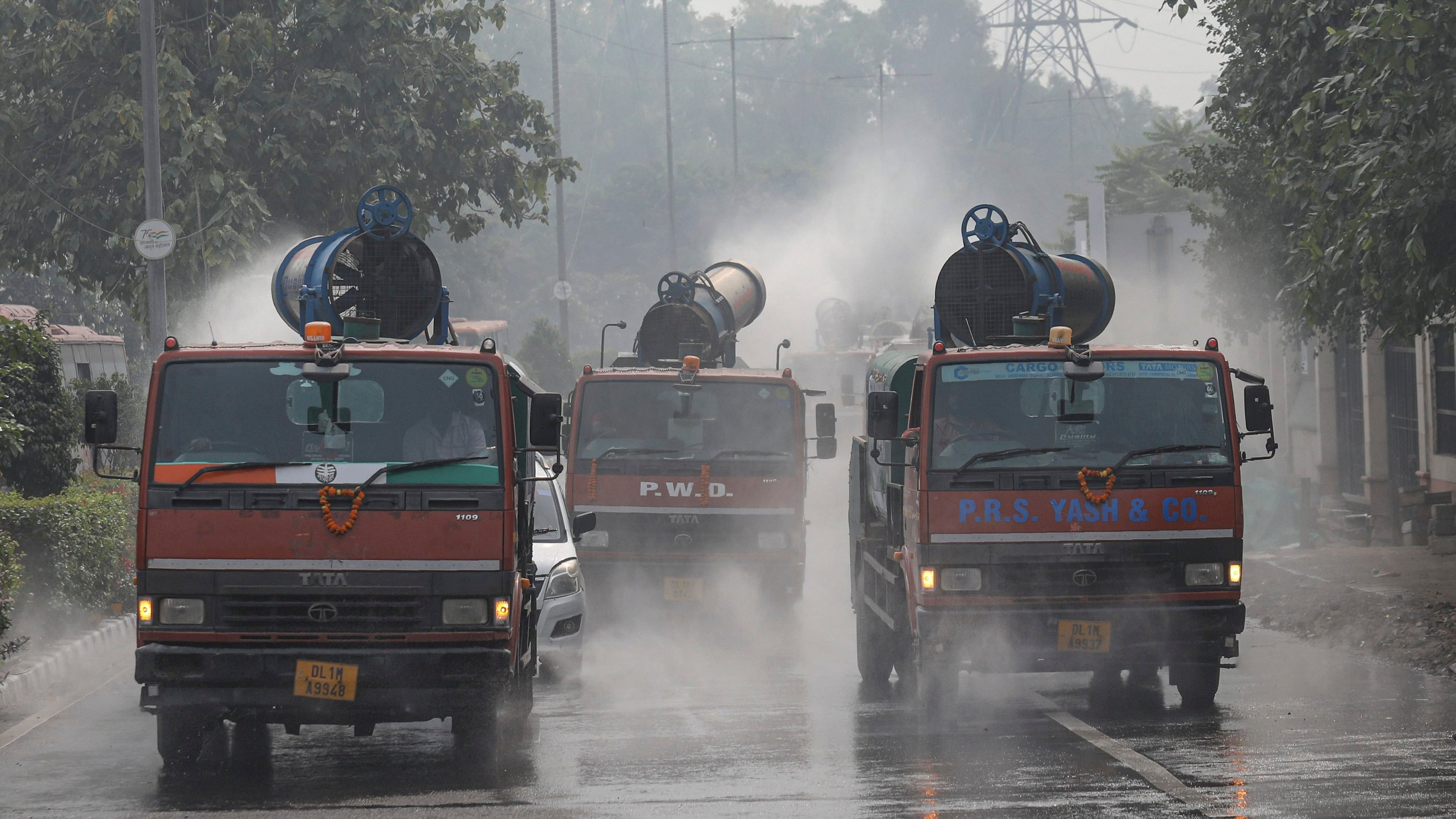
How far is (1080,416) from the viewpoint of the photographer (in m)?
9.80

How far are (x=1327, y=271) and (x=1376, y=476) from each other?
13.1 meters

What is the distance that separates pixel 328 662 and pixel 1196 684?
5092 mm

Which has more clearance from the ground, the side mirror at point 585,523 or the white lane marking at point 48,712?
the side mirror at point 585,523

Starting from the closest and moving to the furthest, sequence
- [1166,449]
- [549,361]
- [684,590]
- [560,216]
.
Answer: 1. [1166,449]
2. [684,590]
3. [560,216]
4. [549,361]

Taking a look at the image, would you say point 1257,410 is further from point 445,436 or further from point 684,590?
point 684,590

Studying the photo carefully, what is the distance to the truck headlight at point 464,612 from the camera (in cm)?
821

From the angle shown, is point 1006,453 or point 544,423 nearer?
point 544,423

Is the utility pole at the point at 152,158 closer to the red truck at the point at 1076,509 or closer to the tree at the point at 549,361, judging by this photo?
the red truck at the point at 1076,509

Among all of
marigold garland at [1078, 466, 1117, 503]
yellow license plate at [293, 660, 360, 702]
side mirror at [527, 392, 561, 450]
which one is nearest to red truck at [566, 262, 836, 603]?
marigold garland at [1078, 466, 1117, 503]

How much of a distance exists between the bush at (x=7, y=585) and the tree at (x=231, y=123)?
11.3 m

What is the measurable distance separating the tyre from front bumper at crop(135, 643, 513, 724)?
74cm

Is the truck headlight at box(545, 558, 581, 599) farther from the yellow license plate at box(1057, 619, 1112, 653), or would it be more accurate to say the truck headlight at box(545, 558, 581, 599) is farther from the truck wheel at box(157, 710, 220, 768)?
the yellow license plate at box(1057, 619, 1112, 653)

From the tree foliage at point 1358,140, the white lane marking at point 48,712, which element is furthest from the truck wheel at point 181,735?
the tree foliage at point 1358,140

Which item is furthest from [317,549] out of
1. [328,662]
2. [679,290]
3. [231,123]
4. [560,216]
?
[560,216]
